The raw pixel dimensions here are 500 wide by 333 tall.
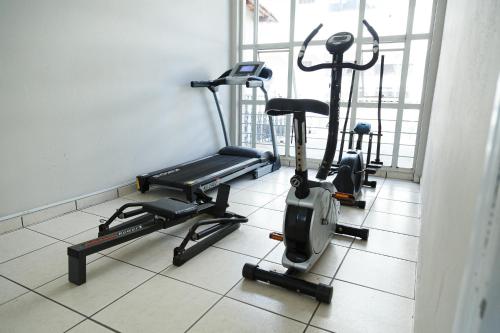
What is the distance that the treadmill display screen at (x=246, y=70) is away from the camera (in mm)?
4382

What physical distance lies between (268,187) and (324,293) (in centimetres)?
237

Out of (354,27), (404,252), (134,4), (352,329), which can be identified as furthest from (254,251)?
(354,27)

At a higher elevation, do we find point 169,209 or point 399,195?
point 169,209

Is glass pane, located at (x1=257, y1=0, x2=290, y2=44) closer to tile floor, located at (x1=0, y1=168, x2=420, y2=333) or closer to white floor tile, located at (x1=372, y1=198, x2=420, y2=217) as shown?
white floor tile, located at (x1=372, y1=198, x2=420, y2=217)

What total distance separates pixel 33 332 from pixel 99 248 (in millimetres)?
549

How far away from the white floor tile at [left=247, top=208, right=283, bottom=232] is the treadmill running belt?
855 mm

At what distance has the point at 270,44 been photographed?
5.27 m

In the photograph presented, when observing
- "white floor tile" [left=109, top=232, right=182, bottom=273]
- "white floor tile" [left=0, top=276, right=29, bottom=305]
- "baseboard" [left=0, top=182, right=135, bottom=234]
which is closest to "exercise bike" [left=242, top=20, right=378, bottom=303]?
"white floor tile" [left=109, top=232, right=182, bottom=273]

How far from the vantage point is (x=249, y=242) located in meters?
2.55

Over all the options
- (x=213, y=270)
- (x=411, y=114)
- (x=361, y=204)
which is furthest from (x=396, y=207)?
(x=213, y=270)

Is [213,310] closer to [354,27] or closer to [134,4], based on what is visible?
[134,4]

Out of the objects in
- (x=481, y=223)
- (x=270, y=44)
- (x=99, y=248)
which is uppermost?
(x=270, y=44)

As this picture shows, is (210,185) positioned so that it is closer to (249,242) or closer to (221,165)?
(221,165)

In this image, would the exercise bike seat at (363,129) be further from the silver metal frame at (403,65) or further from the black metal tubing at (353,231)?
the black metal tubing at (353,231)
